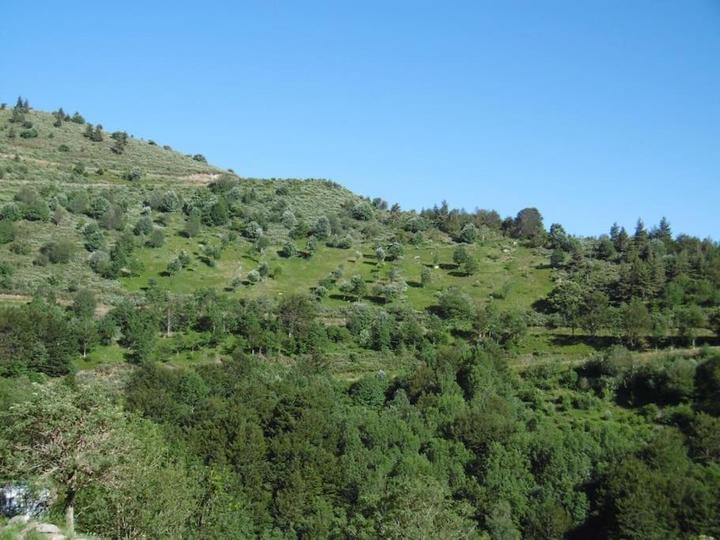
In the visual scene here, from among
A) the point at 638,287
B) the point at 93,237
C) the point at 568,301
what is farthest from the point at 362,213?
the point at 638,287

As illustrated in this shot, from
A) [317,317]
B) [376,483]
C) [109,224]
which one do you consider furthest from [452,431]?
[109,224]

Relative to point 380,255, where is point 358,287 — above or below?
below

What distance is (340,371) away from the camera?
2913 inches

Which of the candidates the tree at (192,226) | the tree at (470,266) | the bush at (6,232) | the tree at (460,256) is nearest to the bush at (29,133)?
the tree at (192,226)

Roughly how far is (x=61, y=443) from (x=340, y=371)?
48.3 m

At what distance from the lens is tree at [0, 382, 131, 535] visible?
1054 inches

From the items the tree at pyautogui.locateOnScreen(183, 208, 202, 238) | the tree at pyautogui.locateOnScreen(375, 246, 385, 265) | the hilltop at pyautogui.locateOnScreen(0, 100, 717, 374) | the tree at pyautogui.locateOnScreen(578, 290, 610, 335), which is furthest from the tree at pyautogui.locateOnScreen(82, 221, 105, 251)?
the tree at pyautogui.locateOnScreen(578, 290, 610, 335)

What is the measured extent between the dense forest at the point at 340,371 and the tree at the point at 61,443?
94 millimetres

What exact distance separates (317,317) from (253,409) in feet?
99.7

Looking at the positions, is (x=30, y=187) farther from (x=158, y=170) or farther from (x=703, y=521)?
(x=703, y=521)

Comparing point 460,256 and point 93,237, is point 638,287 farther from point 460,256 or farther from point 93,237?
point 93,237

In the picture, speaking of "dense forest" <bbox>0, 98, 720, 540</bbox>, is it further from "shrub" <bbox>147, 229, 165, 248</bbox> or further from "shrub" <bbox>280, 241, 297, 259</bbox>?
"shrub" <bbox>147, 229, 165, 248</bbox>

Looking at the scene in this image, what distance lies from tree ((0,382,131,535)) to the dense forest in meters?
0.09

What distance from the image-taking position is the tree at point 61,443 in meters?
26.8
